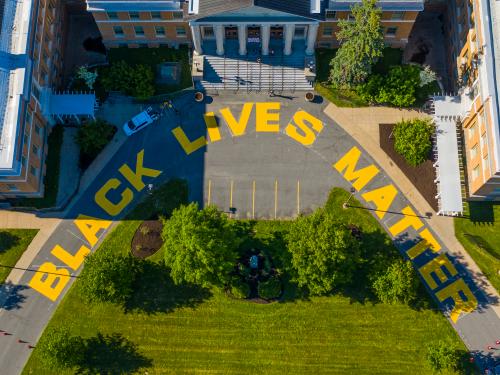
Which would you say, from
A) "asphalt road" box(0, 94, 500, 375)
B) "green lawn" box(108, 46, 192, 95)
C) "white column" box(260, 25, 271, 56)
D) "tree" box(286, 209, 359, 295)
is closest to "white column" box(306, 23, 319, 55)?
"white column" box(260, 25, 271, 56)

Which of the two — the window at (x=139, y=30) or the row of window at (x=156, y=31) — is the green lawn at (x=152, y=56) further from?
the window at (x=139, y=30)

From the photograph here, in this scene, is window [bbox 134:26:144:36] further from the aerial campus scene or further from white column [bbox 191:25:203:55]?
white column [bbox 191:25:203:55]

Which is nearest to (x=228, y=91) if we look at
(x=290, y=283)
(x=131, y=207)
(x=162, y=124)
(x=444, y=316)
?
(x=162, y=124)

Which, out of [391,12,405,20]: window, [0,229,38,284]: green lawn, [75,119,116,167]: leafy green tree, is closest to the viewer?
[0,229,38,284]: green lawn

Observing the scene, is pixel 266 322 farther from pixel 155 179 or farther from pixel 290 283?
pixel 155 179

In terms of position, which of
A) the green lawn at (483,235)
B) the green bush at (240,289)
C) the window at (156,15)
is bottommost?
the green bush at (240,289)

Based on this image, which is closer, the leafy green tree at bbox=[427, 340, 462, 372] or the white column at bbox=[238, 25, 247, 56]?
the leafy green tree at bbox=[427, 340, 462, 372]

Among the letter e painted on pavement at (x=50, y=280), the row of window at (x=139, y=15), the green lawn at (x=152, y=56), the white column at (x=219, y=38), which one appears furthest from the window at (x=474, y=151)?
the letter e painted on pavement at (x=50, y=280)
